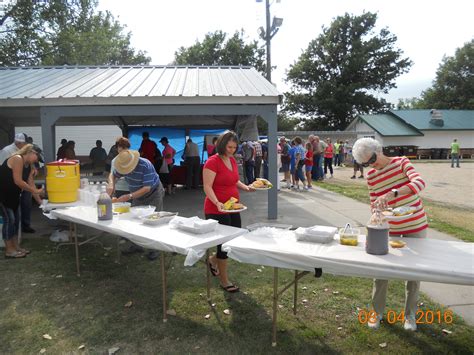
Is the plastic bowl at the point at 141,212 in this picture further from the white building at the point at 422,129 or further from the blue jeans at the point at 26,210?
the white building at the point at 422,129

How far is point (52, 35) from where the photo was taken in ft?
82.5

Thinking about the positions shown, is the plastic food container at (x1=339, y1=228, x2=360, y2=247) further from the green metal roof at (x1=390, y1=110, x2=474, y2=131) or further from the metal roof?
the green metal roof at (x1=390, y1=110, x2=474, y2=131)

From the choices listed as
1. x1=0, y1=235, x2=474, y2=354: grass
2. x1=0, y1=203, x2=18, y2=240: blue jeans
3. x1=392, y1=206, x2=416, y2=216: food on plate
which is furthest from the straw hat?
x1=392, y1=206, x2=416, y2=216: food on plate

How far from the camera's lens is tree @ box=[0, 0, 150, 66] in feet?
77.4

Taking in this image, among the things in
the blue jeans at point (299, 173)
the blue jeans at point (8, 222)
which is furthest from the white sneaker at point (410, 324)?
the blue jeans at point (299, 173)

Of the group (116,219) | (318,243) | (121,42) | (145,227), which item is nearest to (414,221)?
(318,243)

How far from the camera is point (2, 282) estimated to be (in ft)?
14.0

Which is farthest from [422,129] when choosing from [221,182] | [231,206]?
[231,206]

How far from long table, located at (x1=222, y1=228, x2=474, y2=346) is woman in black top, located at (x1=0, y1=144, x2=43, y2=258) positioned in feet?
11.0

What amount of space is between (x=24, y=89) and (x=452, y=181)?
47.0 feet

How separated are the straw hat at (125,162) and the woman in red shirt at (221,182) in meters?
1.23

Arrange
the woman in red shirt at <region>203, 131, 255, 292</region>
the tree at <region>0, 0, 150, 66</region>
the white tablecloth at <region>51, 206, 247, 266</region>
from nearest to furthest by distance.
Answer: the white tablecloth at <region>51, 206, 247, 266</region> < the woman in red shirt at <region>203, 131, 255, 292</region> < the tree at <region>0, 0, 150, 66</region>

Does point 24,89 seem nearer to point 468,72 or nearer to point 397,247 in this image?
point 397,247

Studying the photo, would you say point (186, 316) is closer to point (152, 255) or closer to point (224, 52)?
point (152, 255)
